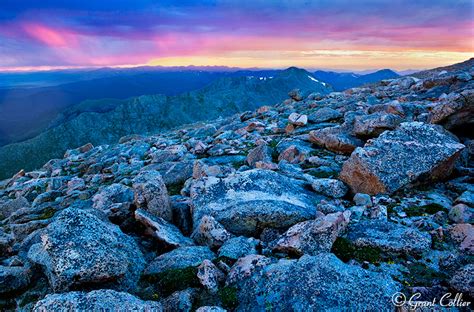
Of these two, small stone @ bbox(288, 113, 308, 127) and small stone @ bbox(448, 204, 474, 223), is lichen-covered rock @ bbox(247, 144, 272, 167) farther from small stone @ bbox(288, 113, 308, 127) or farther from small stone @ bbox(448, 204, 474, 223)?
small stone @ bbox(448, 204, 474, 223)

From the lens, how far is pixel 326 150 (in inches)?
782

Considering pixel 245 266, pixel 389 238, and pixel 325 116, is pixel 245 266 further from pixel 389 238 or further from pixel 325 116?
pixel 325 116

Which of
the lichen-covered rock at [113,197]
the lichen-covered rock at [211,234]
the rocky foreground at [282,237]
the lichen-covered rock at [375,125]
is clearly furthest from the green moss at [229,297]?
the lichen-covered rock at [375,125]

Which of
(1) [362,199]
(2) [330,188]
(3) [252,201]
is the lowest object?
(1) [362,199]

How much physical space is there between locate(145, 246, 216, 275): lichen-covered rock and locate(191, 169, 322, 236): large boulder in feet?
6.24

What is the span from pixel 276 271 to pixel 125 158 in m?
27.6

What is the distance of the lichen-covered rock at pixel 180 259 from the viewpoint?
9.39m

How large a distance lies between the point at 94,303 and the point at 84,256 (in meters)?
1.76

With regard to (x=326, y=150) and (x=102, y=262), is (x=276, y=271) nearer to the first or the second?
(x=102, y=262)

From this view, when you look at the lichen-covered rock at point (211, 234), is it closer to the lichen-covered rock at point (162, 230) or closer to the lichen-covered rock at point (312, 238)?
the lichen-covered rock at point (162, 230)

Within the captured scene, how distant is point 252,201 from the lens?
1228 centimetres

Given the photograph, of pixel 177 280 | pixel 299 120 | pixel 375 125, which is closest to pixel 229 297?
pixel 177 280

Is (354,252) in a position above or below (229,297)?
above

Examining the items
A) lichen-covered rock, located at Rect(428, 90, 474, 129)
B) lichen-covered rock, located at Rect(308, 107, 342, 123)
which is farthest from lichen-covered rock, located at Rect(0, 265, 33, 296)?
lichen-covered rock, located at Rect(308, 107, 342, 123)
